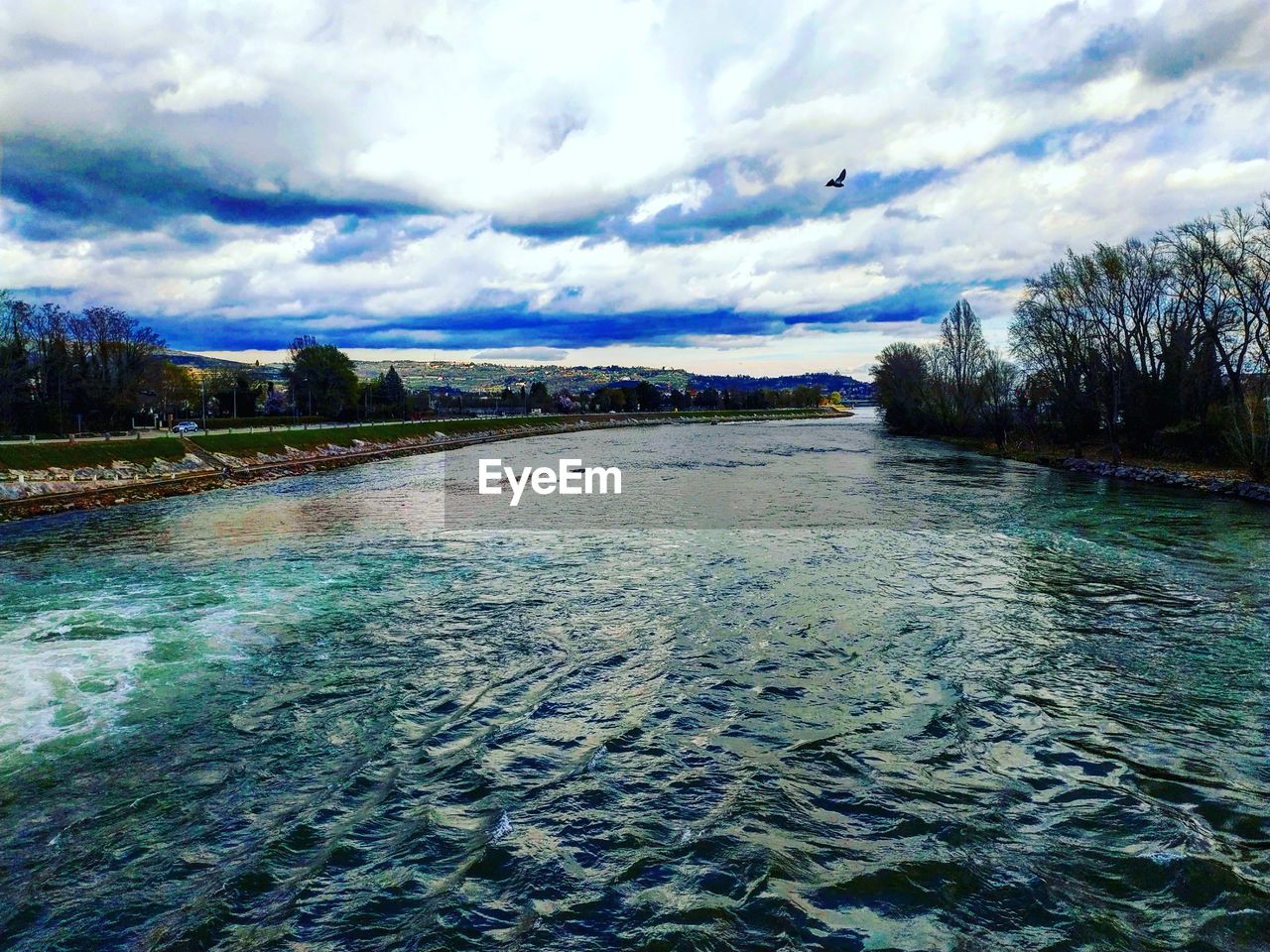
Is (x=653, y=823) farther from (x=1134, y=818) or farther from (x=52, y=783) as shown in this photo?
(x=52, y=783)

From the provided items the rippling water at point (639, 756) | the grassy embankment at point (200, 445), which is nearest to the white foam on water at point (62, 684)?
the rippling water at point (639, 756)

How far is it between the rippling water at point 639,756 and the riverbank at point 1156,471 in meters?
19.1

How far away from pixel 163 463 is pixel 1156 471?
195 feet

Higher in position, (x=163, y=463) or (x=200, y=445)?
(x=200, y=445)

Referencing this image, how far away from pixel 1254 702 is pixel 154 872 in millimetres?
13643

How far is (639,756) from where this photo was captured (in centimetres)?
920

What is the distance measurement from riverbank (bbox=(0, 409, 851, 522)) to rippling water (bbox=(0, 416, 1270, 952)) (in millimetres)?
19394

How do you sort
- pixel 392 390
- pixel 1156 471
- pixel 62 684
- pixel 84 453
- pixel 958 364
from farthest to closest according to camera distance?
pixel 392 390 → pixel 958 364 → pixel 1156 471 → pixel 84 453 → pixel 62 684

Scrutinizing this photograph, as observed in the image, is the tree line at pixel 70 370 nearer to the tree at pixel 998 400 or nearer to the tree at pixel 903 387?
the tree at pixel 998 400

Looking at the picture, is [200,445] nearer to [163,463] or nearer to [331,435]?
[163,463]

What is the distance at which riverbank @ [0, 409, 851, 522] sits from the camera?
3622 centimetres

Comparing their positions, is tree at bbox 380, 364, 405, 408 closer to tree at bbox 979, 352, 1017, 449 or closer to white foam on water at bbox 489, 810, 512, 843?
tree at bbox 979, 352, 1017, 449

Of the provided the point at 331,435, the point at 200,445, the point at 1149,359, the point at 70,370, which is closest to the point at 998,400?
the point at 1149,359

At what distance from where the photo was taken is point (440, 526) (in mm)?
28297
